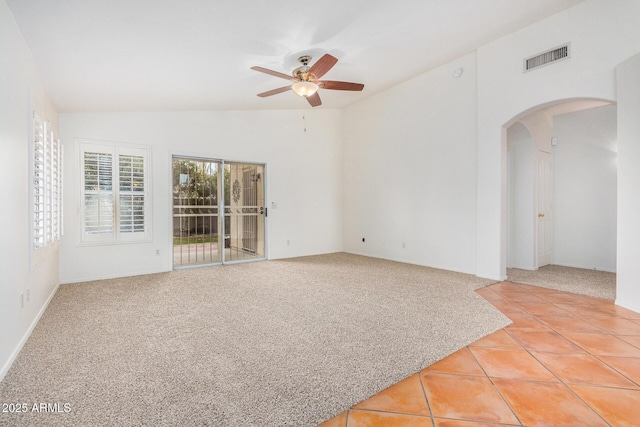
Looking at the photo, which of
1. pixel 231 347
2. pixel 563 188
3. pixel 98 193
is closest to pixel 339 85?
pixel 231 347

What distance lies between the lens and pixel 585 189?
5266 millimetres

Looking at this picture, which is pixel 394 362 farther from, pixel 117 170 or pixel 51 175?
pixel 117 170

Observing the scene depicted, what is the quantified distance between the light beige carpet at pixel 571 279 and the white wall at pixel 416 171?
811mm

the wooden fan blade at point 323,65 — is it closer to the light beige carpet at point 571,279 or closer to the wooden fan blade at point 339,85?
the wooden fan blade at point 339,85

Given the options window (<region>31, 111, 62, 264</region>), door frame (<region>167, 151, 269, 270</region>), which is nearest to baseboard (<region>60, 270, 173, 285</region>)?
door frame (<region>167, 151, 269, 270</region>)

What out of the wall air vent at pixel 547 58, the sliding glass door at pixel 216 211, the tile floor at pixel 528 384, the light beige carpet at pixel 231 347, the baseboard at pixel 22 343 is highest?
the wall air vent at pixel 547 58

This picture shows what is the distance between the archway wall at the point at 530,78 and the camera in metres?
3.23

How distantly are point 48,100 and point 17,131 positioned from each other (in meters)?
1.65

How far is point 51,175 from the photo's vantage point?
329cm

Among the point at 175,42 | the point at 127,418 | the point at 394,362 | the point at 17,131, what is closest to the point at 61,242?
the point at 17,131

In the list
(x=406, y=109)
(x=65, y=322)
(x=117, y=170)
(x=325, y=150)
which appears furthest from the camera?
(x=325, y=150)

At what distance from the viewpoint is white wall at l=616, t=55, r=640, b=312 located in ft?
9.70

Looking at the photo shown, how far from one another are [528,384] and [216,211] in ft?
16.8

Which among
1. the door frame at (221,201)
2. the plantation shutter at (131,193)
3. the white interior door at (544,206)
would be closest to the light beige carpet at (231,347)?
the plantation shutter at (131,193)
